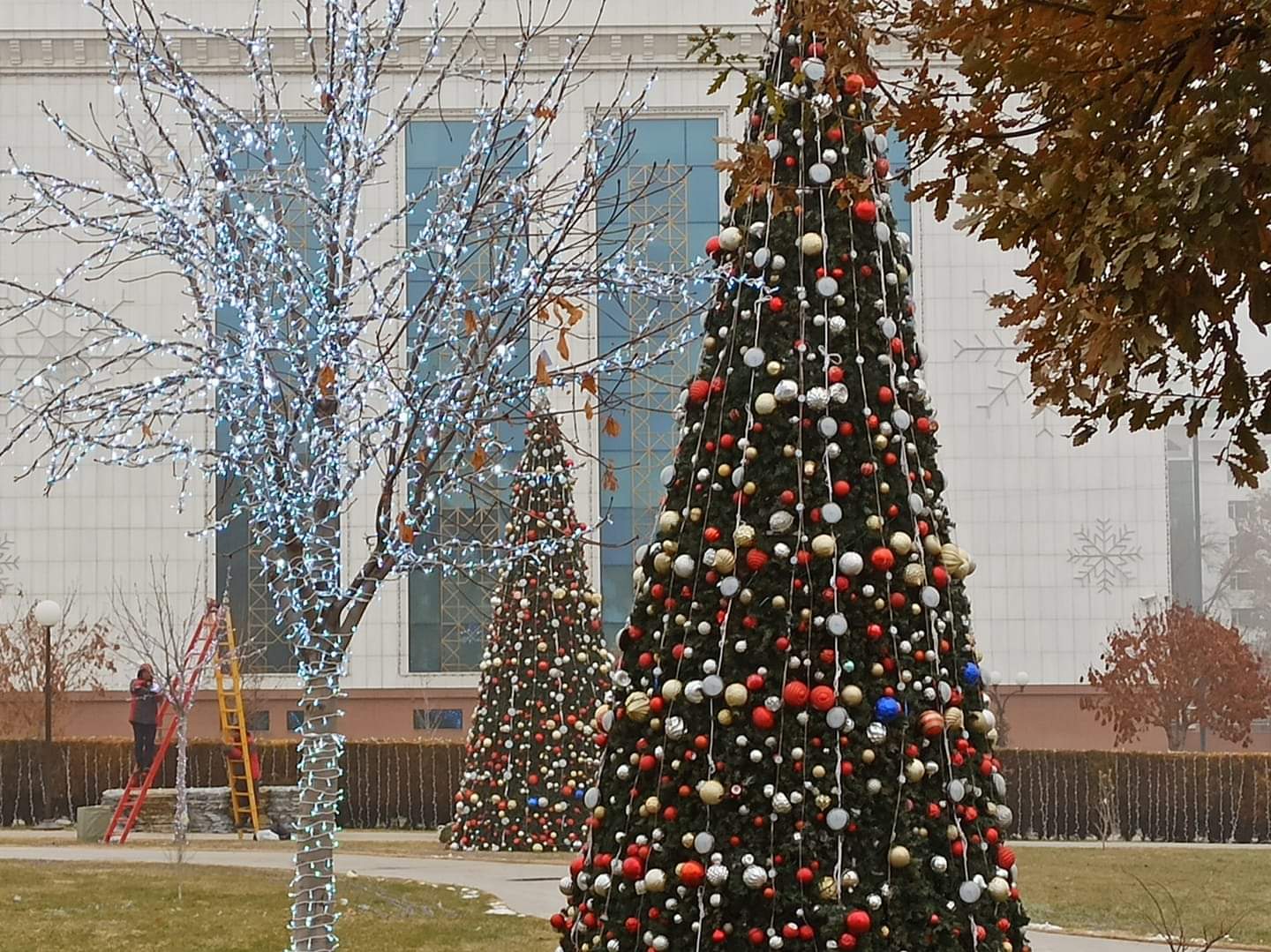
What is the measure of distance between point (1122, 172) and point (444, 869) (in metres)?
12.2

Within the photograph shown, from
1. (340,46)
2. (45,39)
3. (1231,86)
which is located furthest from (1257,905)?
(45,39)

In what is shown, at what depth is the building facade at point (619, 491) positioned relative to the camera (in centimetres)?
3909

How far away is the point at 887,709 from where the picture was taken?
534 cm

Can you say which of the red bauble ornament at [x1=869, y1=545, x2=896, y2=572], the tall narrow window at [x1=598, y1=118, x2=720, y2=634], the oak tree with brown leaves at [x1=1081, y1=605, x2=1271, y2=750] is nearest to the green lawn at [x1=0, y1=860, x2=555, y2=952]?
the red bauble ornament at [x1=869, y1=545, x2=896, y2=572]

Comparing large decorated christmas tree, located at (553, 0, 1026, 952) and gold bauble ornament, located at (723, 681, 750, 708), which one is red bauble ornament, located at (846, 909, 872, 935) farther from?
gold bauble ornament, located at (723, 681, 750, 708)

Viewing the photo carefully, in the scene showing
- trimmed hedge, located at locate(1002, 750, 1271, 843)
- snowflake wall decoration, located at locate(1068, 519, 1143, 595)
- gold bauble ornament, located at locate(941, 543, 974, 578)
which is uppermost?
snowflake wall decoration, located at locate(1068, 519, 1143, 595)

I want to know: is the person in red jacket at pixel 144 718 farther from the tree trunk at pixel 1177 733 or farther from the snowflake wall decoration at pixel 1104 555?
the snowflake wall decoration at pixel 1104 555

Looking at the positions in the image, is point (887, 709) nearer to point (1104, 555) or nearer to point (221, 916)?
point (221, 916)

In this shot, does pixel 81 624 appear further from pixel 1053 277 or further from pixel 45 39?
pixel 1053 277

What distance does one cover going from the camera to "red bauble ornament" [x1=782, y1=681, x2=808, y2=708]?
5.32 meters

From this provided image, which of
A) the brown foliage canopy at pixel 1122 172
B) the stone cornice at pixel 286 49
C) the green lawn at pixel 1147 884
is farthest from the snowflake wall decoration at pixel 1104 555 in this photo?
the brown foliage canopy at pixel 1122 172

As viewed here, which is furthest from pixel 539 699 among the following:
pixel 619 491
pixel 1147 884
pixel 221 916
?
pixel 619 491

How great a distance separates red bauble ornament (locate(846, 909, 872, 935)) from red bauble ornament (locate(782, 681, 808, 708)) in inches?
28.3

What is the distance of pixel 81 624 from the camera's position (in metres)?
35.6
